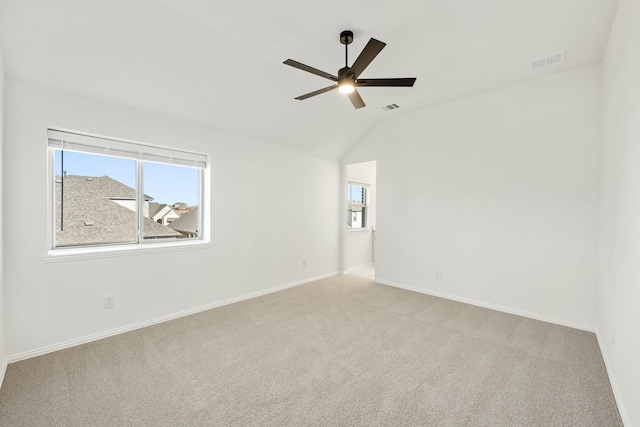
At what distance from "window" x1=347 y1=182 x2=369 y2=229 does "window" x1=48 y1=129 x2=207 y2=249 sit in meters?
3.55

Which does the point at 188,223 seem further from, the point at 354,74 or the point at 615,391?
the point at 615,391

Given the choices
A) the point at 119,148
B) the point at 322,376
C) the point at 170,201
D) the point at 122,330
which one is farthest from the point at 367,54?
the point at 122,330

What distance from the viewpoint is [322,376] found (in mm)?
2209

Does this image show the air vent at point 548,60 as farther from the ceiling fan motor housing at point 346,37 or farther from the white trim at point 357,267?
the white trim at point 357,267

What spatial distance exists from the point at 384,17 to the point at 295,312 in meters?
3.25

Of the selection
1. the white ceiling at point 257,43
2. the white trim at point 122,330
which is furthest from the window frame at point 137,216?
the white trim at point 122,330

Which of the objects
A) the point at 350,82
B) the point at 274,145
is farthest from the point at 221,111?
the point at 350,82

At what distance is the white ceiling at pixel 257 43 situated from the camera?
7.11ft

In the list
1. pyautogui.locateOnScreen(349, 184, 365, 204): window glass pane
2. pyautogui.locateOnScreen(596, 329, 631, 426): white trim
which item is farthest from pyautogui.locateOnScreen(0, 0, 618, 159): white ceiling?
pyautogui.locateOnScreen(349, 184, 365, 204): window glass pane

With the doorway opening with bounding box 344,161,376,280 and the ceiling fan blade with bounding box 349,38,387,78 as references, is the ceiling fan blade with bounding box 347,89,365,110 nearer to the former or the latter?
the ceiling fan blade with bounding box 349,38,387,78

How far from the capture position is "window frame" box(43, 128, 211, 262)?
2.68 meters

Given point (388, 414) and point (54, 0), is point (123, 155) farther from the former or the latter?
point (388, 414)

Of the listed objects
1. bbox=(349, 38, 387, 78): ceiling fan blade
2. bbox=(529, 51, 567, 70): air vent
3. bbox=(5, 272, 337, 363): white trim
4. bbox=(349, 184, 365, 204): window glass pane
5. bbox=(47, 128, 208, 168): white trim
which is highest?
bbox=(529, 51, 567, 70): air vent

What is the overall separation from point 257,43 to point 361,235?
4.56 meters
